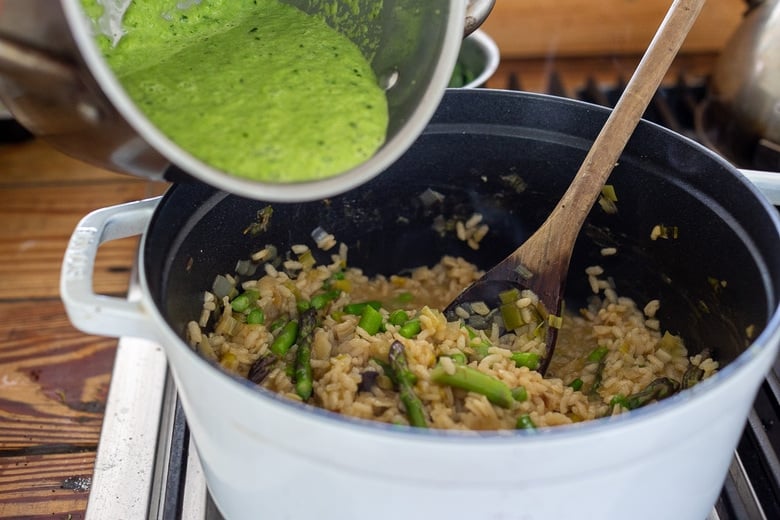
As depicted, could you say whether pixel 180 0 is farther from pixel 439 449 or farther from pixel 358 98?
pixel 439 449

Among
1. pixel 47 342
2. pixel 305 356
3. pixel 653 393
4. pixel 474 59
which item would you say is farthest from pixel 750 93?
pixel 47 342

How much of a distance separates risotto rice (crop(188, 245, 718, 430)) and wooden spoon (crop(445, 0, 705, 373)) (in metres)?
0.03

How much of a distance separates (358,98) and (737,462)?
748mm

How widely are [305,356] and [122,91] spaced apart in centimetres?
52

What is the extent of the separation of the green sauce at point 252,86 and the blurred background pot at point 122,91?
3cm

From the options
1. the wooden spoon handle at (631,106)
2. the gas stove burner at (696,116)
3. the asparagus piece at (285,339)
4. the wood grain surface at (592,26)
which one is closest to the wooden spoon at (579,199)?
the wooden spoon handle at (631,106)

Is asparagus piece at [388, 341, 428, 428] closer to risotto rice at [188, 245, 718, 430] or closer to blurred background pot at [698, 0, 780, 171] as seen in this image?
risotto rice at [188, 245, 718, 430]

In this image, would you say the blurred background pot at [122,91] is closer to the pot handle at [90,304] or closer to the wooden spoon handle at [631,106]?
the pot handle at [90,304]

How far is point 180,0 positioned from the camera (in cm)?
104

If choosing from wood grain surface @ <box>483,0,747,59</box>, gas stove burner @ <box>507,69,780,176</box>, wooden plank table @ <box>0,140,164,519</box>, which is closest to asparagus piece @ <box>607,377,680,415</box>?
gas stove burner @ <box>507,69,780,176</box>

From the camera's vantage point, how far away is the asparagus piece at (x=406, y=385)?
0.98 m

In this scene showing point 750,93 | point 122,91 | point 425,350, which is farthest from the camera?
point 750,93

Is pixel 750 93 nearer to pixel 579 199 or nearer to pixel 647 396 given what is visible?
pixel 579 199

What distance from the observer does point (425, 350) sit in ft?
3.58
